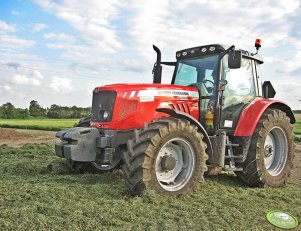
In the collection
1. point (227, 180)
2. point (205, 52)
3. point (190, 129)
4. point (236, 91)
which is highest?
point (205, 52)

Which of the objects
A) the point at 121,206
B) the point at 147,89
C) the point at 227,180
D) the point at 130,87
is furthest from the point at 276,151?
the point at 121,206

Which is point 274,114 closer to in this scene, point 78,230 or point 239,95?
point 239,95

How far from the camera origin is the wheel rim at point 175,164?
5.60 metres

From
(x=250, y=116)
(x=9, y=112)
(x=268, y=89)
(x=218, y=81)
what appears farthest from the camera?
(x=9, y=112)

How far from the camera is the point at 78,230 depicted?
12.8 ft

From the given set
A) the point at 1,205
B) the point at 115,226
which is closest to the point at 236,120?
the point at 115,226

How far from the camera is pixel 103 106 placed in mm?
6160

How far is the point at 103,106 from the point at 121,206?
1979 millimetres

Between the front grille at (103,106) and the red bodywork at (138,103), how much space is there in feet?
0.22

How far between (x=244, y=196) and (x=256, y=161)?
0.97m

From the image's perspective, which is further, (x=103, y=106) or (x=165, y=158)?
(x=103, y=106)

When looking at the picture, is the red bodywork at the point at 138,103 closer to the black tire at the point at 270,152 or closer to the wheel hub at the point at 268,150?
the black tire at the point at 270,152

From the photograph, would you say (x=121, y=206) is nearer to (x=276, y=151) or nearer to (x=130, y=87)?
(x=130, y=87)

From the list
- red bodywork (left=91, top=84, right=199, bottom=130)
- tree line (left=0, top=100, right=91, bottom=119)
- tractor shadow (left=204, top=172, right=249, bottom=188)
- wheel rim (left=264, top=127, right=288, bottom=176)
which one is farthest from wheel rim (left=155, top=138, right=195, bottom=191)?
tree line (left=0, top=100, right=91, bottom=119)
